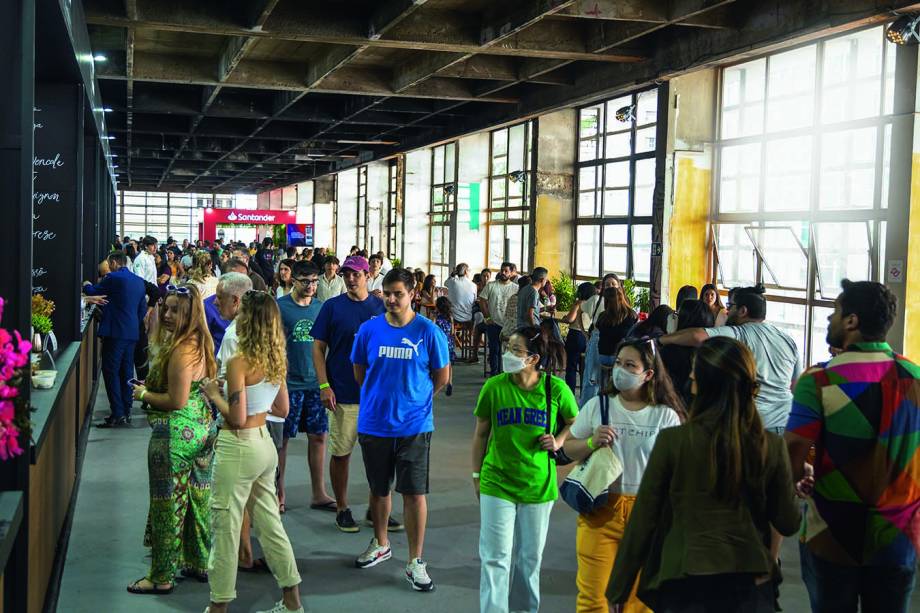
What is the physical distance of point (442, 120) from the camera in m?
19.6

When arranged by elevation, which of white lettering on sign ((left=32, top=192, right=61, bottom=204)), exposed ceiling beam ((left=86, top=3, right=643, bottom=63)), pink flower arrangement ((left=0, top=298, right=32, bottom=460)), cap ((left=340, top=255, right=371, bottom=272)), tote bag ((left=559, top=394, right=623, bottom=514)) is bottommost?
tote bag ((left=559, top=394, right=623, bottom=514))

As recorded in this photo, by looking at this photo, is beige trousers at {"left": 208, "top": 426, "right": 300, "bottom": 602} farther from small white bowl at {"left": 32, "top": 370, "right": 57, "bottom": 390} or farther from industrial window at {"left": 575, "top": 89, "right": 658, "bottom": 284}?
industrial window at {"left": 575, "top": 89, "right": 658, "bottom": 284}

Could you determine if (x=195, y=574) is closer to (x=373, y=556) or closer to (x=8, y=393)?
(x=373, y=556)

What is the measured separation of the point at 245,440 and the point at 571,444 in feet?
5.60

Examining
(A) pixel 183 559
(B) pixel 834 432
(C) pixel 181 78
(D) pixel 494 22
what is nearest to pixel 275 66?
(C) pixel 181 78

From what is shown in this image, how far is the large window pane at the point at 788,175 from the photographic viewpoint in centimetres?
1192

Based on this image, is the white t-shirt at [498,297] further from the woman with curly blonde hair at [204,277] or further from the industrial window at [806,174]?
the woman with curly blonde hair at [204,277]

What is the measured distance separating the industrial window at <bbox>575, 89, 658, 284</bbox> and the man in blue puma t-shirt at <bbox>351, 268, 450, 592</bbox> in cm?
936

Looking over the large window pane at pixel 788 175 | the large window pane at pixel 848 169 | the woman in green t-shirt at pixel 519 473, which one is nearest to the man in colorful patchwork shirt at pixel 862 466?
the woman in green t-shirt at pixel 519 473

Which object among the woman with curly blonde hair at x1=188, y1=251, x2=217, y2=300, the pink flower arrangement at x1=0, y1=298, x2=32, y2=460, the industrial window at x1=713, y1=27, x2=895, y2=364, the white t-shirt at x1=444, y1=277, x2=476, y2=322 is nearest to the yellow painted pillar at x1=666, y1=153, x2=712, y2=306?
the industrial window at x1=713, y1=27, x2=895, y2=364

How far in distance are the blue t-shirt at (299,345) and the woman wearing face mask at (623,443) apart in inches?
127

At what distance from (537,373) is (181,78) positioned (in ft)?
36.7

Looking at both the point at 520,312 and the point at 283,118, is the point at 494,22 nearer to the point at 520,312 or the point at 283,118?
the point at 520,312

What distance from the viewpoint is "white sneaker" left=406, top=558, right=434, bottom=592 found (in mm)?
5488
